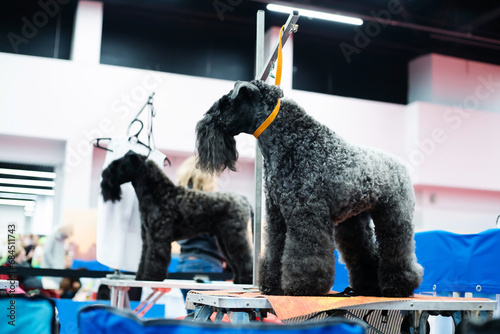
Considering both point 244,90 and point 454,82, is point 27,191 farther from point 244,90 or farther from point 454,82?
point 244,90

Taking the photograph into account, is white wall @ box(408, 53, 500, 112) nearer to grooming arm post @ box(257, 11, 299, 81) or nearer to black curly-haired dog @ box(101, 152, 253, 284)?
black curly-haired dog @ box(101, 152, 253, 284)

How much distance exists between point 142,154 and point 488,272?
1878mm

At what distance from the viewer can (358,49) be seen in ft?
27.9

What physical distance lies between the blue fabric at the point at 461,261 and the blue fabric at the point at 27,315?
6.17ft

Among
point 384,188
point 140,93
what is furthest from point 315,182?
point 140,93

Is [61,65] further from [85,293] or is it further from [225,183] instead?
[85,293]

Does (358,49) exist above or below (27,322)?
above

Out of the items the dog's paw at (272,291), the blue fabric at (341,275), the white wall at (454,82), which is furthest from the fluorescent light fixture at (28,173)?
the dog's paw at (272,291)

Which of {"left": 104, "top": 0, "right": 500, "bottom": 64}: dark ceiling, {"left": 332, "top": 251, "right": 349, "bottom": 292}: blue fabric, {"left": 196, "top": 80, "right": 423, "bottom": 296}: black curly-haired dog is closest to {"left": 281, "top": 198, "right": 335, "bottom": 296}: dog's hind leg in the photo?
{"left": 196, "top": 80, "right": 423, "bottom": 296}: black curly-haired dog

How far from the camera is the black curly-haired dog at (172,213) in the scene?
2818 millimetres

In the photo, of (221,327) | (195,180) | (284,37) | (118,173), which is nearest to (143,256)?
(118,173)

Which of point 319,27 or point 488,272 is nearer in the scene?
point 488,272

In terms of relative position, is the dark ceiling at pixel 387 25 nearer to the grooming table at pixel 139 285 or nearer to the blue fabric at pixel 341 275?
the blue fabric at pixel 341 275

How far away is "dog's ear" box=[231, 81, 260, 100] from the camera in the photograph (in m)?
1.66
